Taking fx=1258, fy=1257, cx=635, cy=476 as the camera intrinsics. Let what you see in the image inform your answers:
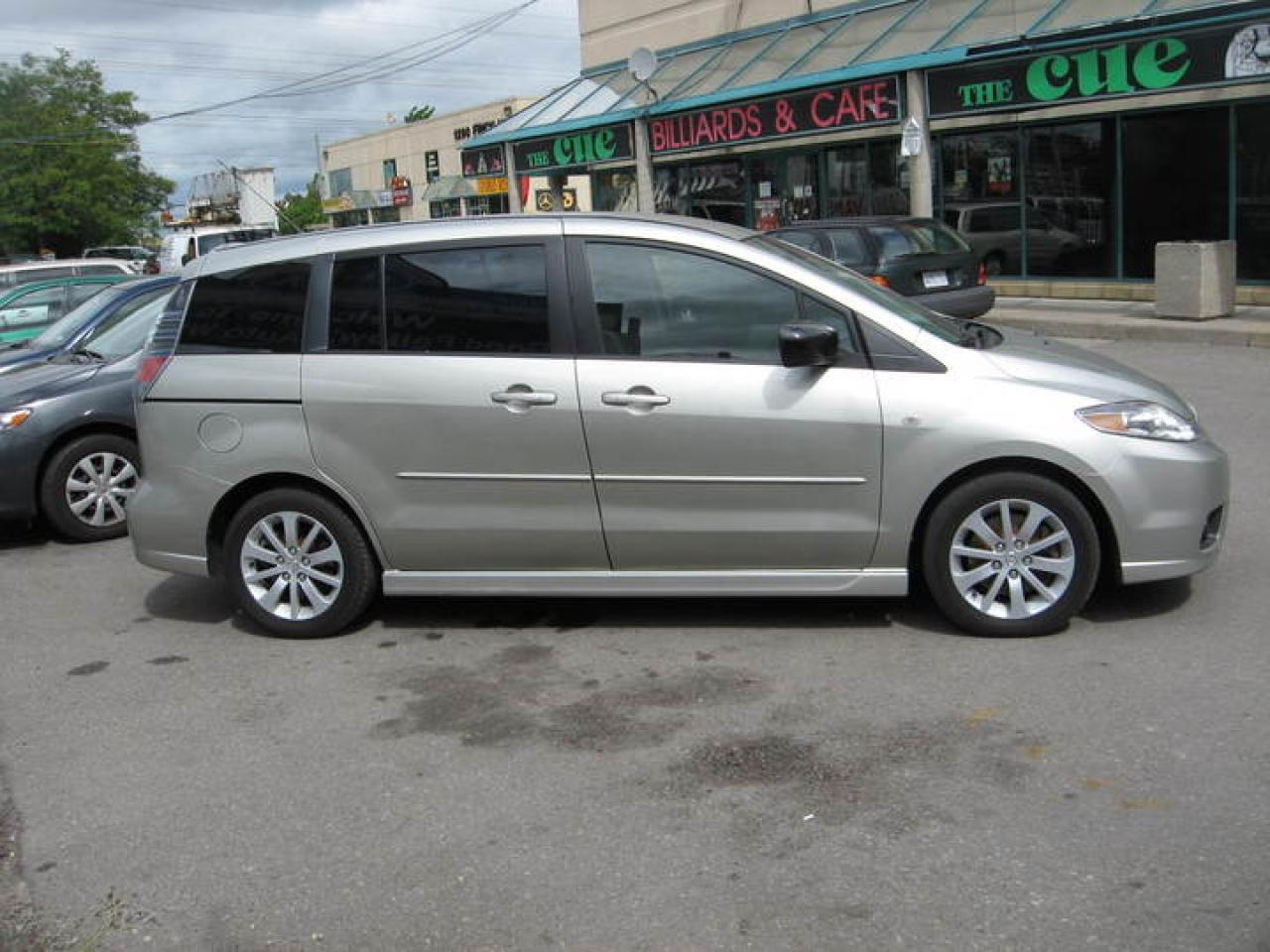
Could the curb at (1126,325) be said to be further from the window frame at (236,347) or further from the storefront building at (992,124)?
the window frame at (236,347)

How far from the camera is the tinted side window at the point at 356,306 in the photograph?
221 inches

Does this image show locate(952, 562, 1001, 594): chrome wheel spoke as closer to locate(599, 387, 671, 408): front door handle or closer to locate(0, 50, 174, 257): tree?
locate(599, 387, 671, 408): front door handle

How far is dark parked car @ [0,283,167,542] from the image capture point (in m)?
7.95

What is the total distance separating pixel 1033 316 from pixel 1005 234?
412 centimetres

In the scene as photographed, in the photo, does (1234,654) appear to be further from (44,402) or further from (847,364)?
(44,402)

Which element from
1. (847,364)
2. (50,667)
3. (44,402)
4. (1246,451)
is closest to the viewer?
(847,364)

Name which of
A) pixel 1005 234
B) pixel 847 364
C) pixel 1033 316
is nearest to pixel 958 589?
pixel 847 364

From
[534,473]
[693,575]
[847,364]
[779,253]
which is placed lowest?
[693,575]

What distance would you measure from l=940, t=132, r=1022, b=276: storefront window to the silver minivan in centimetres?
1545

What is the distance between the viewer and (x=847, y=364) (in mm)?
5234

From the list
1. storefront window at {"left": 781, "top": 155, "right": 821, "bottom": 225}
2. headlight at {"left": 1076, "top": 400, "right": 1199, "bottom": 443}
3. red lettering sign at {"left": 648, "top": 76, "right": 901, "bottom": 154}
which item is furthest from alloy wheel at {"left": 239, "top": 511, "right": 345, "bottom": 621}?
storefront window at {"left": 781, "top": 155, "right": 821, "bottom": 225}

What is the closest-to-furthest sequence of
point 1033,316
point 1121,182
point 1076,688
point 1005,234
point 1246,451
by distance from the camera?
1. point 1076,688
2. point 1246,451
3. point 1033,316
4. point 1121,182
5. point 1005,234

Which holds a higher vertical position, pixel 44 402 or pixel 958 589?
pixel 44 402

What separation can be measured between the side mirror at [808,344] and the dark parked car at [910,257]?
8.92 metres
